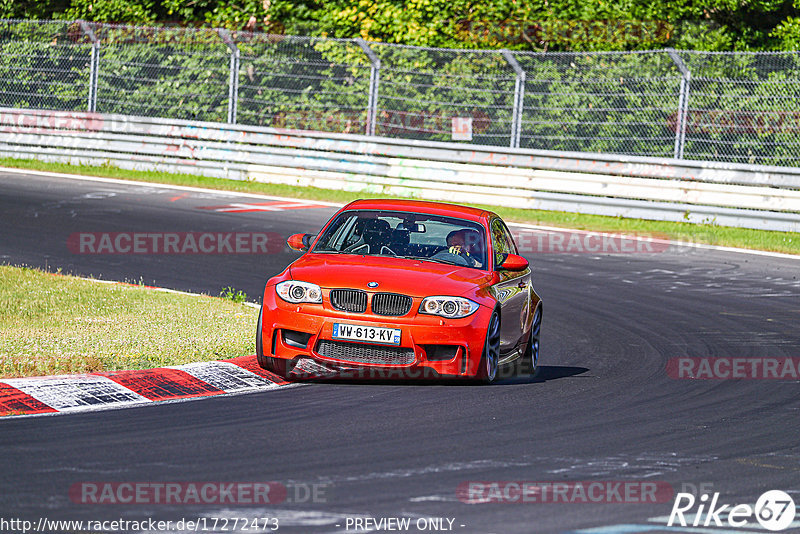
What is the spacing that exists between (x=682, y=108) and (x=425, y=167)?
16.1 feet

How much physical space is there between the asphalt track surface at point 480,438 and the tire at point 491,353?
128 mm

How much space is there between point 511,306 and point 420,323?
4.05 ft

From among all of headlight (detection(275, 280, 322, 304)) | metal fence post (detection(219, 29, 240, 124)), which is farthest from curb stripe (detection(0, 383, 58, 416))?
metal fence post (detection(219, 29, 240, 124))

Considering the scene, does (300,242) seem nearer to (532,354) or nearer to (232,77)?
(532,354)

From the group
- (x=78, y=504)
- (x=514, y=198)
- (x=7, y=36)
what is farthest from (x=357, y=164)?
(x=78, y=504)

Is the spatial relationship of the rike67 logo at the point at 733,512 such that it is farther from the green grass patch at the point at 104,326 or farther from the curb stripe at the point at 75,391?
the green grass patch at the point at 104,326

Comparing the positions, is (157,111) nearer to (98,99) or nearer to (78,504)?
(98,99)

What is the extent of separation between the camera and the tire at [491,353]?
30.0 ft

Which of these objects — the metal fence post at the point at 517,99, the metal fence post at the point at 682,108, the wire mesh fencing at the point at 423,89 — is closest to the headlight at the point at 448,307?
the wire mesh fencing at the point at 423,89

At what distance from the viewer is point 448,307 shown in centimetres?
902

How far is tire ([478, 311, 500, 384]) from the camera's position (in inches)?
360

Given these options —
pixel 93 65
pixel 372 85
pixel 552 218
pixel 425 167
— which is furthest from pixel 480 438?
pixel 93 65

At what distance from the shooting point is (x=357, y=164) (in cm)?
2391

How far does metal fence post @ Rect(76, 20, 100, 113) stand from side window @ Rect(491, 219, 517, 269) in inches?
670
